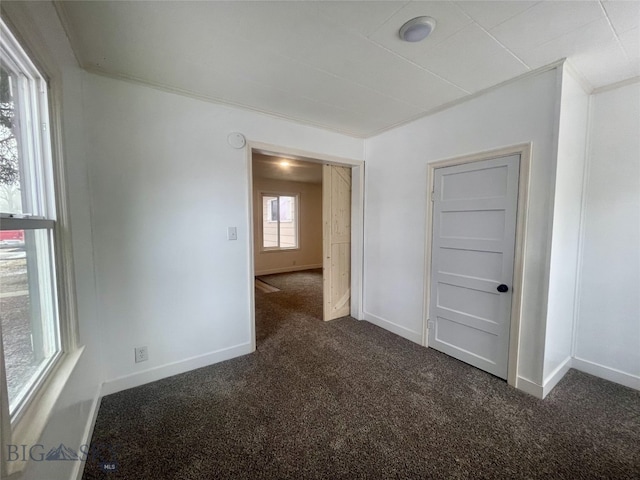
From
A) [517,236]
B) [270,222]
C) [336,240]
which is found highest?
[270,222]

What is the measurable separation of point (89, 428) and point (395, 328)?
9.29 ft

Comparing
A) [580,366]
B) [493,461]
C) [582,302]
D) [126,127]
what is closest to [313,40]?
[126,127]

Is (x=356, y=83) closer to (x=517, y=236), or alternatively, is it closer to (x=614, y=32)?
(x=614, y=32)

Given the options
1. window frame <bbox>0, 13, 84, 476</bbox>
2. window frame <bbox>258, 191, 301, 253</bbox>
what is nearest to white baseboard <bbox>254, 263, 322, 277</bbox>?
window frame <bbox>258, 191, 301, 253</bbox>

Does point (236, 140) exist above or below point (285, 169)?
below

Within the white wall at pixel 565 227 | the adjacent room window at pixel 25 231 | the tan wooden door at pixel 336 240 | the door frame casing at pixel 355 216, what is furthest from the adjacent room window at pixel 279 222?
the white wall at pixel 565 227

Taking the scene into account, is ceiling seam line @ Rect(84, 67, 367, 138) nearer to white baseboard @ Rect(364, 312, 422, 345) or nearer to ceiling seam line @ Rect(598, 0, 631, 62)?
ceiling seam line @ Rect(598, 0, 631, 62)

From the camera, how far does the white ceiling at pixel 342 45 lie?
1.41m

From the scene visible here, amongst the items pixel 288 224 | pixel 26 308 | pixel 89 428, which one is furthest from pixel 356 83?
pixel 288 224

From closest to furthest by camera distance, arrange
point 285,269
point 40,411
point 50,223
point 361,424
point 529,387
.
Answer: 1. point 40,411
2. point 50,223
3. point 361,424
4. point 529,387
5. point 285,269

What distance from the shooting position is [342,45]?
169 cm

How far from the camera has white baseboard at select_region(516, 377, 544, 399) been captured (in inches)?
80.4

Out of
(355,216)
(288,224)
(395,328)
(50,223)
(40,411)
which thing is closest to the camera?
(40,411)

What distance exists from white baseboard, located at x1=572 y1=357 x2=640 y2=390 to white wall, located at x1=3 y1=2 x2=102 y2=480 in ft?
12.2
